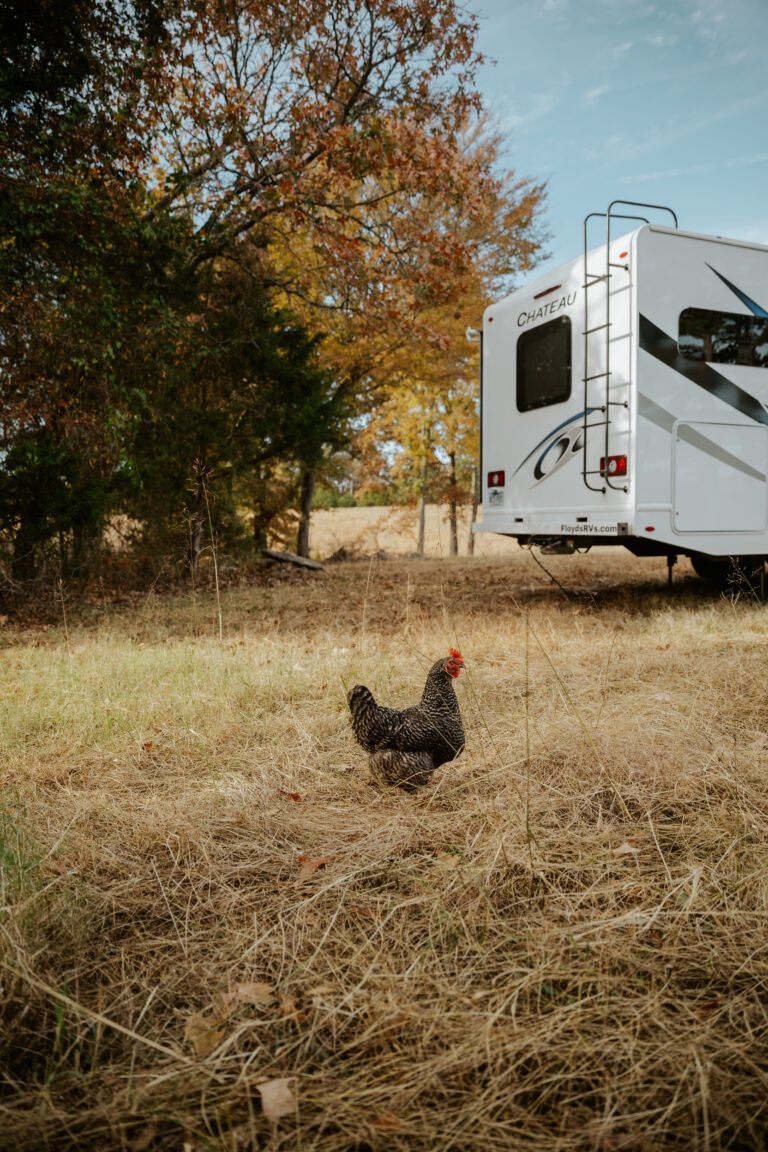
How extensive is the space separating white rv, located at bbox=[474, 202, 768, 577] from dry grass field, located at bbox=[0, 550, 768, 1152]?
8.54ft

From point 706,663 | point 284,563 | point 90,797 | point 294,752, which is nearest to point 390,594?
point 284,563

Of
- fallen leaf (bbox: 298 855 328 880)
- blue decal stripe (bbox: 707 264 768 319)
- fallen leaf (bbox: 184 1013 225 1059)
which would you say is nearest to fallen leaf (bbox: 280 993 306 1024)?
fallen leaf (bbox: 184 1013 225 1059)

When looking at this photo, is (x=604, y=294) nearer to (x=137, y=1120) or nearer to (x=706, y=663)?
(x=706, y=663)

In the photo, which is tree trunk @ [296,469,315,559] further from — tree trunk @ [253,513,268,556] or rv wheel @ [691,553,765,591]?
rv wheel @ [691,553,765,591]

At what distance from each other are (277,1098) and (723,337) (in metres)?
6.69

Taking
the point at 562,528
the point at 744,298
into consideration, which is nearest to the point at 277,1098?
the point at 562,528

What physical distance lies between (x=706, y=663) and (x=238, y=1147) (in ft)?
12.6

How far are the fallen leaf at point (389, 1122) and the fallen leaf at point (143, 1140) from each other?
1.32ft

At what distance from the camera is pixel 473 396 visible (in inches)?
558

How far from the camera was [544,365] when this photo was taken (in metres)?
6.83

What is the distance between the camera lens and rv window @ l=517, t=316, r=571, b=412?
257 inches

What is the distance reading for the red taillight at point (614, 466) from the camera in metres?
5.86

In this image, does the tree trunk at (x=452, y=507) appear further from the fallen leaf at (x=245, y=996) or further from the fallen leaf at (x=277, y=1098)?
the fallen leaf at (x=277, y=1098)

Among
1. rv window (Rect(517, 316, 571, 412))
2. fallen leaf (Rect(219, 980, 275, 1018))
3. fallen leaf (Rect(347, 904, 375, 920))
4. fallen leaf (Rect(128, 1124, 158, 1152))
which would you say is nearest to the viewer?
fallen leaf (Rect(128, 1124, 158, 1152))
